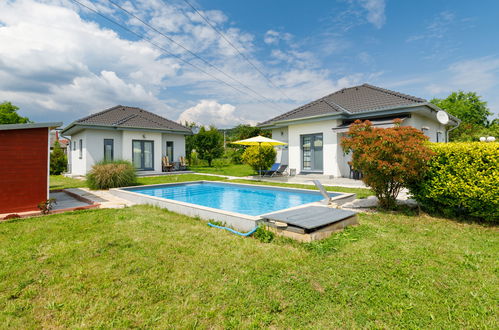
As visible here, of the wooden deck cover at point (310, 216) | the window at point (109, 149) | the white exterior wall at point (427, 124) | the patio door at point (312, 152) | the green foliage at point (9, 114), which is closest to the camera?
the wooden deck cover at point (310, 216)

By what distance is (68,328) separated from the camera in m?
2.36

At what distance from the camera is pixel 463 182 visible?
18.9ft

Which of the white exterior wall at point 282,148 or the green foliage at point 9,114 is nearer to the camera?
the white exterior wall at point 282,148

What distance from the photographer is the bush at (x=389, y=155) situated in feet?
20.6

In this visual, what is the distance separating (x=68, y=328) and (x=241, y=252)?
8.06ft

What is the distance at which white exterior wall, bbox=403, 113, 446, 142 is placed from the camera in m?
13.4

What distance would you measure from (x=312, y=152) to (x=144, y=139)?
13.3 m

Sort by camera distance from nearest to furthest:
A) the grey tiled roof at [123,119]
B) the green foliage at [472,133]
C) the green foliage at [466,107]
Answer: the grey tiled roof at [123,119]
the green foliage at [472,133]
the green foliage at [466,107]

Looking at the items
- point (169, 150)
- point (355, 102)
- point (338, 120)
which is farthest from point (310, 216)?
point (169, 150)

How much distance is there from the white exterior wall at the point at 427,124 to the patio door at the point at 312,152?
16.3 ft

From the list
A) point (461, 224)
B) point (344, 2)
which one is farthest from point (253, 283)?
point (344, 2)

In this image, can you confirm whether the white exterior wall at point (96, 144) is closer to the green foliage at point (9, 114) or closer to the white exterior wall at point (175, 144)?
the white exterior wall at point (175, 144)

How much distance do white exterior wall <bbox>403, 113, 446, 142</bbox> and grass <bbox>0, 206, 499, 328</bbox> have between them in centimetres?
979

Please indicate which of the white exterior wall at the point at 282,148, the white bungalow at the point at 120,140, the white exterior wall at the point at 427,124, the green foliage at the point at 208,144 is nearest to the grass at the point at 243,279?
the white exterior wall at the point at 427,124
